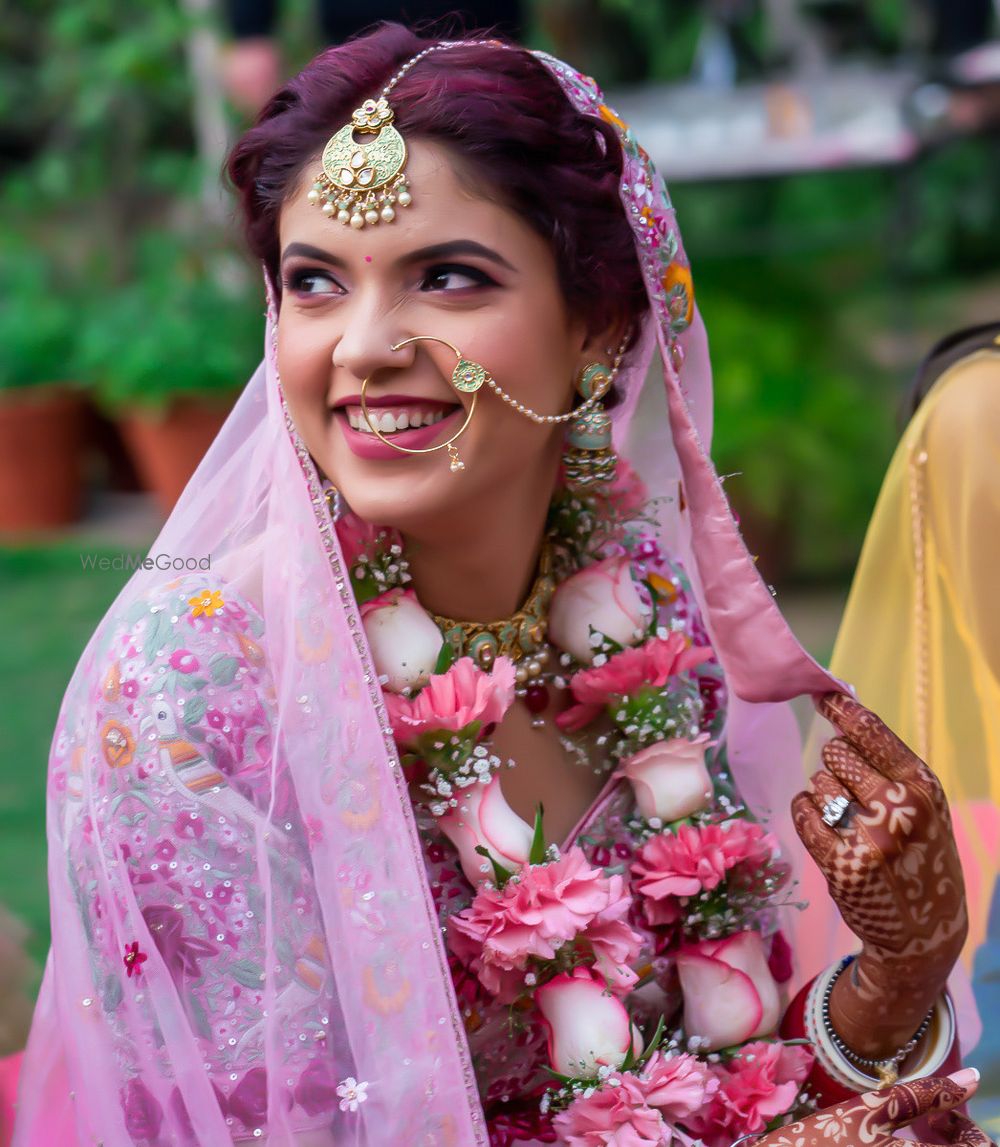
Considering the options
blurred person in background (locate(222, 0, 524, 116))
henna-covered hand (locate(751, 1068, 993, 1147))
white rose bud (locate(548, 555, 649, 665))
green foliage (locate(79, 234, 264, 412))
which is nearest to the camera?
henna-covered hand (locate(751, 1068, 993, 1147))

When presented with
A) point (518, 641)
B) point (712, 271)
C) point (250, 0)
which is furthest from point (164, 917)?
point (250, 0)

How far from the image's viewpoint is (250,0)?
227 inches

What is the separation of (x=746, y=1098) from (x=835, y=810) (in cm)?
38

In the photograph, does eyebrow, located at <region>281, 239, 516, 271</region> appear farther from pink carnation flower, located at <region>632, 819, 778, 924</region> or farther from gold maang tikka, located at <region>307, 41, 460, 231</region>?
pink carnation flower, located at <region>632, 819, 778, 924</region>

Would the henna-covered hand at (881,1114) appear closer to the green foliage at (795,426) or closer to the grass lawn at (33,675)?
the grass lawn at (33,675)

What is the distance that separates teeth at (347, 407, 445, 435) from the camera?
1.70 m

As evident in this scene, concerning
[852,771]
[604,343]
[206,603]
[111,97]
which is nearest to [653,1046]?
[852,771]

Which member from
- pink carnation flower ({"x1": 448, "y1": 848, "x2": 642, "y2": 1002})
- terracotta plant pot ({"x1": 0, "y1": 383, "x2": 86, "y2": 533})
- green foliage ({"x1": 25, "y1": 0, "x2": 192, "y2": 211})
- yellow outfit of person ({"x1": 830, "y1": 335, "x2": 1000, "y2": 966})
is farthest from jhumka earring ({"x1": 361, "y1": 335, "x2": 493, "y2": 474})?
green foliage ({"x1": 25, "y1": 0, "x2": 192, "y2": 211})

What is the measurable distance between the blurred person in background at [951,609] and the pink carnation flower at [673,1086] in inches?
27.5

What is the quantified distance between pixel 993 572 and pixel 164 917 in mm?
1288

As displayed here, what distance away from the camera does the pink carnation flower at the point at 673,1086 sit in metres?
1.70

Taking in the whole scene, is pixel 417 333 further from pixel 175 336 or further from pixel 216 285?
pixel 216 285

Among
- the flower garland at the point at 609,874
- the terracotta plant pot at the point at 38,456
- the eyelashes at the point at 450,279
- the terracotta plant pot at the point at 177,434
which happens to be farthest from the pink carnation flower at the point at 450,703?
the terracotta plant pot at the point at 38,456

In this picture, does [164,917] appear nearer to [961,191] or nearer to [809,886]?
[809,886]
